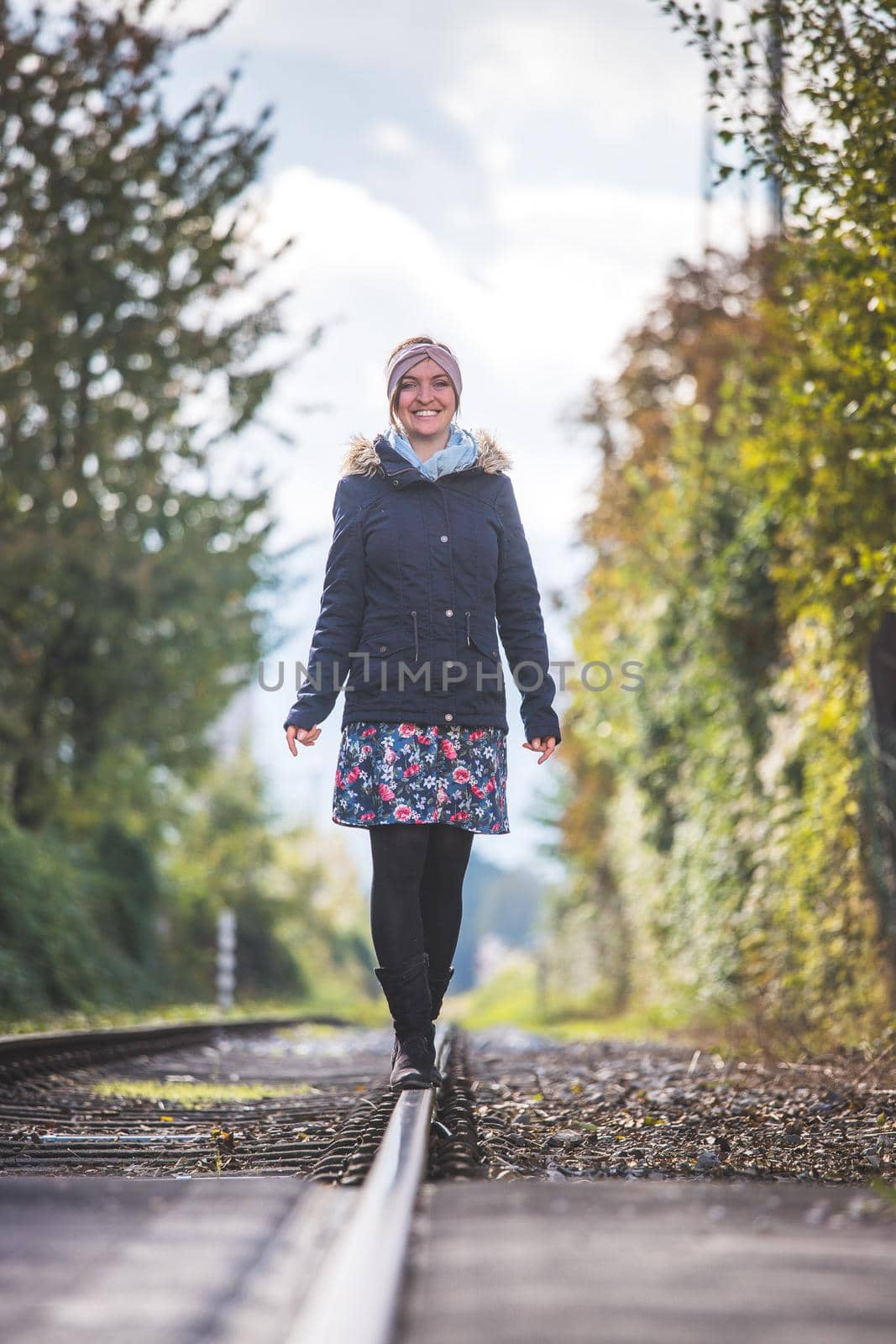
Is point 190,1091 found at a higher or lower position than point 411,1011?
lower

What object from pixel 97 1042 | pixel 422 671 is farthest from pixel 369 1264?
pixel 97 1042

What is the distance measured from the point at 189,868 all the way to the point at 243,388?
1286cm

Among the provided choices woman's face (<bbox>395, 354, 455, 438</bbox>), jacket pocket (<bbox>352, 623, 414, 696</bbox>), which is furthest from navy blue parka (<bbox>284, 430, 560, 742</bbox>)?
woman's face (<bbox>395, 354, 455, 438</bbox>)

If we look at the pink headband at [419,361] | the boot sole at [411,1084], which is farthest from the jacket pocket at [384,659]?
the boot sole at [411,1084]

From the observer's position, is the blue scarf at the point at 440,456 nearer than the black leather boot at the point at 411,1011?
No

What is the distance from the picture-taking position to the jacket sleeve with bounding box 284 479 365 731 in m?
3.92

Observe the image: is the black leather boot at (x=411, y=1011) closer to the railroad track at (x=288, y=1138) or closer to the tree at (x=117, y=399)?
the railroad track at (x=288, y=1138)

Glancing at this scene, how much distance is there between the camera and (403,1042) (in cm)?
393

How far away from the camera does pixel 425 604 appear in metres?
4.01

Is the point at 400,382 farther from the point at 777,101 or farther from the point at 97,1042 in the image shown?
the point at 97,1042

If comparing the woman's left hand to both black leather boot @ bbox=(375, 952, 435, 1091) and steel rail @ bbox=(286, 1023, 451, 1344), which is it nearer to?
black leather boot @ bbox=(375, 952, 435, 1091)

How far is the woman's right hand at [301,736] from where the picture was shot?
12.8ft

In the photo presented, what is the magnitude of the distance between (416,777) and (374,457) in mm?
987

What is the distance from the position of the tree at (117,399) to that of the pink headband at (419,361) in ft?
31.3
